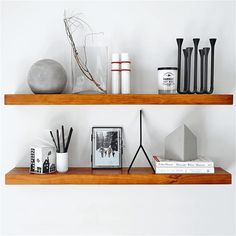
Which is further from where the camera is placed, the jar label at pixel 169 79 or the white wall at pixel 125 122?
the white wall at pixel 125 122

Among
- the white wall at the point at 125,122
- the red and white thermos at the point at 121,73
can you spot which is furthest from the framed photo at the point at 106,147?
the red and white thermos at the point at 121,73

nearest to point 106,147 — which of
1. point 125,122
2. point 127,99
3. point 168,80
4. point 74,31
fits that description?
point 125,122

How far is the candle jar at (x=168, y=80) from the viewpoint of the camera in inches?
54.5

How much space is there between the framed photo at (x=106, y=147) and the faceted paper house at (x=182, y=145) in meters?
0.20

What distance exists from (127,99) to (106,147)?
239mm

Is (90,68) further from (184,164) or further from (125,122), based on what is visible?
(184,164)

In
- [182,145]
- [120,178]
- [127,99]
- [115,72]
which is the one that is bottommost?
[120,178]

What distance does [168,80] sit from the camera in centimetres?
138

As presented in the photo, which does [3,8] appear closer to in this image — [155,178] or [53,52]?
[53,52]

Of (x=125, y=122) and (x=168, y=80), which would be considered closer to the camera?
(x=168, y=80)

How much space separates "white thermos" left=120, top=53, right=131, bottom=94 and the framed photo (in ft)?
0.56

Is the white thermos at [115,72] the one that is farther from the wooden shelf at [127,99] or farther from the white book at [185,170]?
the white book at [185,170]

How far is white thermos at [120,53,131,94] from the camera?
1.41 m
